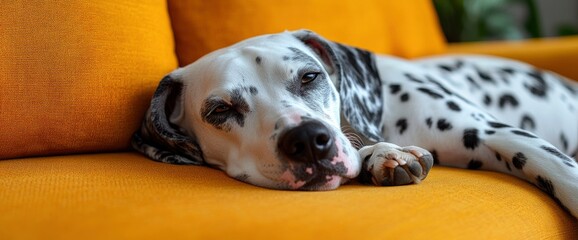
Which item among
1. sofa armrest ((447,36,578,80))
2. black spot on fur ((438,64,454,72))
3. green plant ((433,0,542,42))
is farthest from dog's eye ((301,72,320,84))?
green plant ((433,0,542,42))

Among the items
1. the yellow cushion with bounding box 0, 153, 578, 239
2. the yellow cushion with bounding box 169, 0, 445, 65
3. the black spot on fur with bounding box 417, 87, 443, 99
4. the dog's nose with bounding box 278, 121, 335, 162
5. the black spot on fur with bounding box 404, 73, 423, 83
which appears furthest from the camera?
the yellow cushion with bounding box 169, 0, 445, 65

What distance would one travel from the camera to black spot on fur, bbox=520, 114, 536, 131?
2836mm

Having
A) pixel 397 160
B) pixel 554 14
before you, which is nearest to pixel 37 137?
pixel 397 160

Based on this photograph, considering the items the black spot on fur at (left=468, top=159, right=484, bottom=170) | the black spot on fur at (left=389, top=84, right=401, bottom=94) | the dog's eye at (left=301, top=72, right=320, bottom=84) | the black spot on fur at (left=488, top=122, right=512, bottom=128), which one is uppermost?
the dog's eye at (left=301, top=72, right=320, bottom=84)

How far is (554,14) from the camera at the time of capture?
6.15 metres

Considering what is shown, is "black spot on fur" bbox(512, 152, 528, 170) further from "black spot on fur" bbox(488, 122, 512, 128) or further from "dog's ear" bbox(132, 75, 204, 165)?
"dog's ear" bbox(132, 75, 204, 165)

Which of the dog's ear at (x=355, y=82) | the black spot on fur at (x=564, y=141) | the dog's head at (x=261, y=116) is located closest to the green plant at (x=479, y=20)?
the black spot on fur at (x=564, y=141)

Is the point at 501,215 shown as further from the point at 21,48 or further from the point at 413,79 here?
the point at 21,48

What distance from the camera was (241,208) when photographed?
1466mm

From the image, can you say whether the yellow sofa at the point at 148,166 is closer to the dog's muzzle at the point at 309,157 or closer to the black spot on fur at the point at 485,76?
the dog's muzzle at the point at 309,157

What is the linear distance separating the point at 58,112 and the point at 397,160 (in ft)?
3.28

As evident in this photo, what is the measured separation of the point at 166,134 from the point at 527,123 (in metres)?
1.46

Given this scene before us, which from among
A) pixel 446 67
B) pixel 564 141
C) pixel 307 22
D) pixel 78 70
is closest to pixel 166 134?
pixel 78 70

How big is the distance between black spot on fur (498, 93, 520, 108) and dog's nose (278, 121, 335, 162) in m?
1.31
